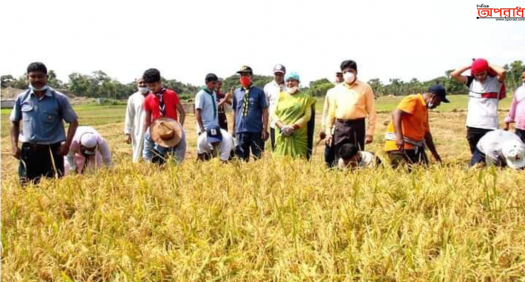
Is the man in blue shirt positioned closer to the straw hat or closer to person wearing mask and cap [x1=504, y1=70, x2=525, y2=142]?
the straw hat

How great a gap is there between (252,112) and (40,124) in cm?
245

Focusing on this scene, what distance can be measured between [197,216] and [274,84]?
13.0 feet

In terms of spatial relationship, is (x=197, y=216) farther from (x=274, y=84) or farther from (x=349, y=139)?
(x=274, y=84)

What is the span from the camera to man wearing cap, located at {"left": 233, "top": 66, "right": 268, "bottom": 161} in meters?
5.69

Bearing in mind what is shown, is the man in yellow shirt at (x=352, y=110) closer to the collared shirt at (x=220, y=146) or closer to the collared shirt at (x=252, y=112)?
the collared shirt at (x=252, y=112)

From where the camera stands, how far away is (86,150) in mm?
4824

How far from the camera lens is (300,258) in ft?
7.27

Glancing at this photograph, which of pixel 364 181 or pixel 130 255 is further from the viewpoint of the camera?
pixel 364 181

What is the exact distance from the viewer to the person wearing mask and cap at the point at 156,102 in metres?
5.03

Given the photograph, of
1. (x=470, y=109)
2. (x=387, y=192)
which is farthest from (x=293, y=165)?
(x=470, y=109)

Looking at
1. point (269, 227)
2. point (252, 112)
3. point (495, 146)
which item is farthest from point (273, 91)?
point (269, 227)

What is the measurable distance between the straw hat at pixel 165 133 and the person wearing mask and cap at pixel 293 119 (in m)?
1.16

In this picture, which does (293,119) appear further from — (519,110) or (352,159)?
(519,110)

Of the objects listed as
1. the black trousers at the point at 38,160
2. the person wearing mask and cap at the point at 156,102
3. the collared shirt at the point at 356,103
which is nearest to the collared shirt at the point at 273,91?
the collared shirt at the point at 356,103
